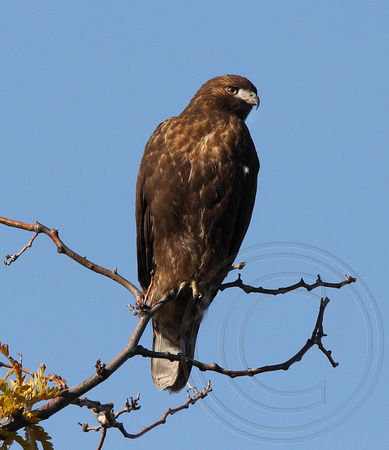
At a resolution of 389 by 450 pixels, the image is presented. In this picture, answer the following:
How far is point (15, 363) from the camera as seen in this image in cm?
316

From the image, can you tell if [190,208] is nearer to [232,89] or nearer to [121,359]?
[232,89]

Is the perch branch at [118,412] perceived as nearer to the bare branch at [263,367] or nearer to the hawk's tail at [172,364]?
the bare branch at [263,367]

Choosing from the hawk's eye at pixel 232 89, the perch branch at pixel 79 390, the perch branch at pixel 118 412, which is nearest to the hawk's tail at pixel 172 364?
the perch branch at pixel 118 412

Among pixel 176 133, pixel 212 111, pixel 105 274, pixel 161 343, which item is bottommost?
pixel 105 274

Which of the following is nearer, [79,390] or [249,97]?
[79,390]

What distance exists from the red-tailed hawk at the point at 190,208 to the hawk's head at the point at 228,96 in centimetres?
11

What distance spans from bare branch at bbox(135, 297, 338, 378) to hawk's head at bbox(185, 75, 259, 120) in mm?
2543

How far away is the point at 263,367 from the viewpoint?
3996 millimetres

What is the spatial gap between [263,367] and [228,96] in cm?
308

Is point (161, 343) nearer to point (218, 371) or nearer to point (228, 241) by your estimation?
point (228, 241)

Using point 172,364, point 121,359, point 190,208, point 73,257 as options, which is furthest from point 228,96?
point 121,359

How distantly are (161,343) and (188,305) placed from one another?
50cm

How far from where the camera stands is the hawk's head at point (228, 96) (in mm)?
6379

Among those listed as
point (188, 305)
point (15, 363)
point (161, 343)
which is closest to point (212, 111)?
point (188, 305)
